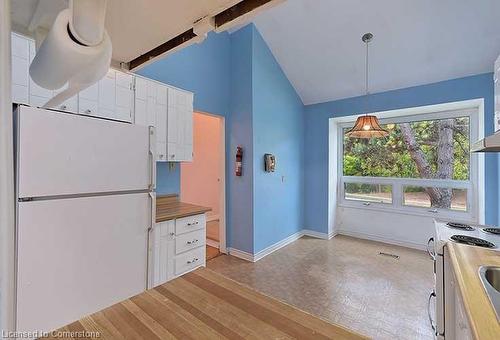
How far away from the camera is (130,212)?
1.70m

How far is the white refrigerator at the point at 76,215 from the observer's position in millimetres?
1266

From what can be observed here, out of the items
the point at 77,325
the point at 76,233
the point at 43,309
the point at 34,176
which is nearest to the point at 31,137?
the point at 34,176

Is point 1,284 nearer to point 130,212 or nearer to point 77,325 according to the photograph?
point 77,325

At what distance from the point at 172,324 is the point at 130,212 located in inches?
45.3

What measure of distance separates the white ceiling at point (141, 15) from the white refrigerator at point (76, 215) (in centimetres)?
53

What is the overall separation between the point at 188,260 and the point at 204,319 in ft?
5.64

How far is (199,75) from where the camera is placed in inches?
128

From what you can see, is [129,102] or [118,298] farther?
[129,102]

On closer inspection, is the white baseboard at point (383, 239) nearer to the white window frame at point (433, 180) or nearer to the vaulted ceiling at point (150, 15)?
the white window frame at point (433, 180)

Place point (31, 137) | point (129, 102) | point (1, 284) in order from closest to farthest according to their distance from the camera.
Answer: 1. point (1, 284)
2. point (31, 137)
3. point (129, 102)

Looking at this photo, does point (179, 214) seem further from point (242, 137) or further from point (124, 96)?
point (242, 137)

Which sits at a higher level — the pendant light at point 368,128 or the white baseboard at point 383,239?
the pendant light at point 368,128

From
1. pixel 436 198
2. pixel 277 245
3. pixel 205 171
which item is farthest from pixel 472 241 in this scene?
pixel 205 171

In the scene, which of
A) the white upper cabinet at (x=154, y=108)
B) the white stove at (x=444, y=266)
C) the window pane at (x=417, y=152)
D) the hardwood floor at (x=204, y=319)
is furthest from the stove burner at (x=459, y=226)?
the white upper cabinet at (x=154, y=108)
